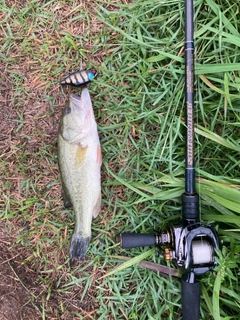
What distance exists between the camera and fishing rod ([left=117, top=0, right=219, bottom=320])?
85.5 inches

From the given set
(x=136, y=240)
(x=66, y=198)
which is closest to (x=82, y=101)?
(x=66, y=198)

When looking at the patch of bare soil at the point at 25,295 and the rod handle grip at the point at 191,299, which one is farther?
the patch of bare soil at the point at 25,295

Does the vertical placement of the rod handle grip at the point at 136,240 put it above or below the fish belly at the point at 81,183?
below

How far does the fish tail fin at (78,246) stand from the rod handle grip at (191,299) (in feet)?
2.50

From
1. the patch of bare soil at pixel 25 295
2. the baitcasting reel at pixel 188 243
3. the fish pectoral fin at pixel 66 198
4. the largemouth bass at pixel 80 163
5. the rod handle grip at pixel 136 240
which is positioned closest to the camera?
the baitcasting reel at pixel 188 243

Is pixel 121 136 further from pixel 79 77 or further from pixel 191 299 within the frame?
pixel 191 299

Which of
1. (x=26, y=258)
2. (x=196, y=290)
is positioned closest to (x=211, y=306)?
(x=196, y=290)

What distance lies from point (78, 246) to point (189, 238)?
88 centimetres

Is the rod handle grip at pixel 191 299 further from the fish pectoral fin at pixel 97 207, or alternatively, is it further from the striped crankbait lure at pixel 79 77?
the striped crankbait lure at pixel 79 77

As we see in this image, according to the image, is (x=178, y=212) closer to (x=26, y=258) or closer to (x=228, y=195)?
(x=228, y=195)

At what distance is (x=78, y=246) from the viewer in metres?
2.55

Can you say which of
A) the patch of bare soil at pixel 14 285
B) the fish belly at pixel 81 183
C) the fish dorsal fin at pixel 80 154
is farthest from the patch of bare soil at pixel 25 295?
the fish dorsal fin at pixel 80 154

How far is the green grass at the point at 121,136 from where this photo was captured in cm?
244

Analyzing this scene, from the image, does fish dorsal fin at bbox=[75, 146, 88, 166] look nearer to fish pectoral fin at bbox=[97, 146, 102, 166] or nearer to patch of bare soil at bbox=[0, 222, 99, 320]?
fish pectoral fin at bbox=[97, 146, 102, 166]
